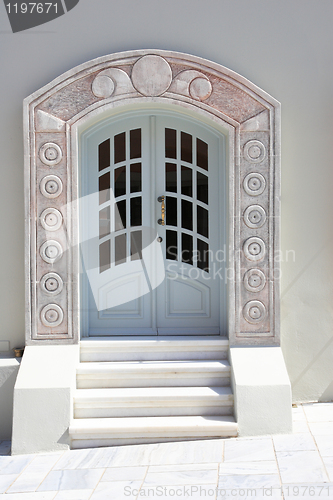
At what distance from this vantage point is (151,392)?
14.1ft

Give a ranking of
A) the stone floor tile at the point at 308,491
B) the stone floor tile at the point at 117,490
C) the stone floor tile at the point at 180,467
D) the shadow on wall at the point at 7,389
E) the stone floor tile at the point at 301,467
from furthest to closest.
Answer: the shadow on wall at the point at 7,389 → the stone floor tile at the point at 180,467 → the stone floor tile at the point at 301,467 → the stone floor tile at the point at 117,490 → the stone floor tile at the point at 308,491

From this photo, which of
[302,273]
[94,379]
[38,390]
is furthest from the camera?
[302,273]

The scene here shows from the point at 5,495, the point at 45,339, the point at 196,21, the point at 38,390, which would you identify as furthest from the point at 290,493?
the point at 196,21

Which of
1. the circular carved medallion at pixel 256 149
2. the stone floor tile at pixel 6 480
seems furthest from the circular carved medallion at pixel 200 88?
the stone floor tile at pixel 6 480

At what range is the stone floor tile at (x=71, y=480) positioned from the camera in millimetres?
3301

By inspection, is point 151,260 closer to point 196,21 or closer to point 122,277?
point 122,277

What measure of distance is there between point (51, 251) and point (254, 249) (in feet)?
6.70

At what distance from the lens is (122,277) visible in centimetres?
496

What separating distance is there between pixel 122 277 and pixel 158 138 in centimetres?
157

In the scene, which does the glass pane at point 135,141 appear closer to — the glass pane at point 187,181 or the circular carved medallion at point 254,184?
the glass pane at point 187,181

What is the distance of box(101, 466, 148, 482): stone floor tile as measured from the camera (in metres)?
3.39

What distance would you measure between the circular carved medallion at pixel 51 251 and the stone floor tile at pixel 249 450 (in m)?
2.37

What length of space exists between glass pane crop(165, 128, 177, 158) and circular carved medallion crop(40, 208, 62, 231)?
53.2 inches

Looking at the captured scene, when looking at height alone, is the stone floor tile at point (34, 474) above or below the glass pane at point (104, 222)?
below
